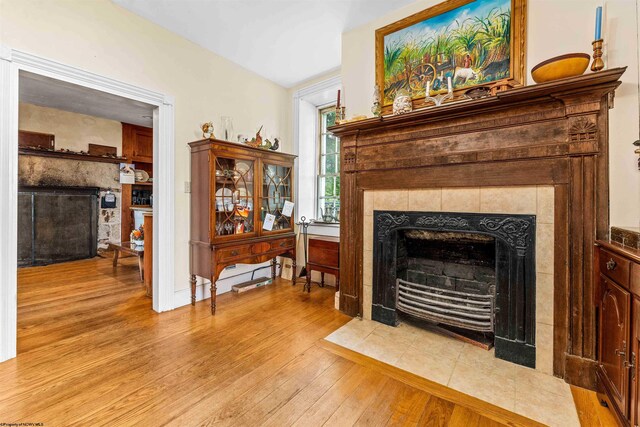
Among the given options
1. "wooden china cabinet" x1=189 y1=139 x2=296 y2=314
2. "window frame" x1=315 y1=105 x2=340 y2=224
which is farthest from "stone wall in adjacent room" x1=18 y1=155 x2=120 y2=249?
"window frame" x1=315 y1=105 x2=340 y2=224

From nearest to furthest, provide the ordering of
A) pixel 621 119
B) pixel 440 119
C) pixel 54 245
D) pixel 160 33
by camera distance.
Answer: pixel 621 119 < pixel 440 119 < pixel 160 33 < pixel 54 245

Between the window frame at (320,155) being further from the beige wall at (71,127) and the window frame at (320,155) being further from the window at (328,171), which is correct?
the beige wall at (71,127)

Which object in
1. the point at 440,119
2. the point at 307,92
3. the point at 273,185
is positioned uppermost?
the point at 307,92

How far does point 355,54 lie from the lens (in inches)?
110

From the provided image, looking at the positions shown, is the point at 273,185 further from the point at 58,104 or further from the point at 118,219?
the point at 118,219

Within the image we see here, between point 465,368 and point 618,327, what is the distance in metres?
0.83

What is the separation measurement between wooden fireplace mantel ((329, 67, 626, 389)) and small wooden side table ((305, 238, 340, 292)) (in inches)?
47.6

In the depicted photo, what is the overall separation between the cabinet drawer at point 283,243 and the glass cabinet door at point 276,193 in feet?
0.50

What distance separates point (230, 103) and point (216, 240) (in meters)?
1.68

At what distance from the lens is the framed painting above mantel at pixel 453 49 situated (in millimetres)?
2002

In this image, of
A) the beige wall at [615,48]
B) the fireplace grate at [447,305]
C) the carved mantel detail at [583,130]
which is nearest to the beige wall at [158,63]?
the fireplace grate at [447,305]

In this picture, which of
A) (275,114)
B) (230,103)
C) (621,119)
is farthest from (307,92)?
(621,119)

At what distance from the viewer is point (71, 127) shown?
479cm

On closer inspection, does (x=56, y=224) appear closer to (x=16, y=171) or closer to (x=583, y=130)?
(x=16, y=171)
